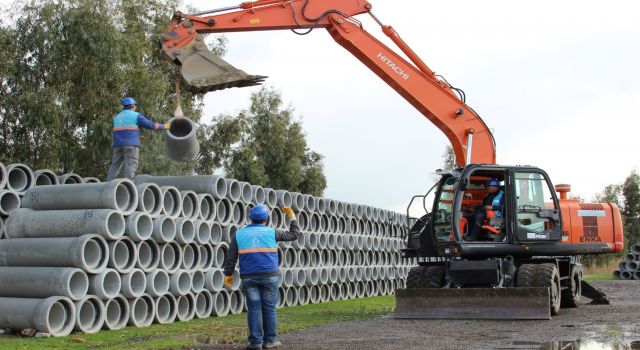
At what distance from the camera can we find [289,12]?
15.4m

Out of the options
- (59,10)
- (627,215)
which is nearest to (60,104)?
(59,10)

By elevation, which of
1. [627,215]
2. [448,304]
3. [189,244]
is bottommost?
[448,304]

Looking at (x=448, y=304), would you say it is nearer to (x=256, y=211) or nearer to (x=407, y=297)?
(x=407, y=297)

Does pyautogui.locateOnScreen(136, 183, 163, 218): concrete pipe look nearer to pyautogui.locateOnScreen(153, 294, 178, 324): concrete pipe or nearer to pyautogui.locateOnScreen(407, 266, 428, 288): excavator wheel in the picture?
pyautogui.locateOnScreen(153, 294, 178, 324): concrete pipe

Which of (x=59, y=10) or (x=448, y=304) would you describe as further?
(x=59, y=10)

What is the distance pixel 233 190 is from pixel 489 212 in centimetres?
517

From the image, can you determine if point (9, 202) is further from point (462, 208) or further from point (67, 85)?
point (67, 85)

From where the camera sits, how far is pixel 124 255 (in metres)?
13.2

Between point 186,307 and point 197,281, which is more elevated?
point 197,281

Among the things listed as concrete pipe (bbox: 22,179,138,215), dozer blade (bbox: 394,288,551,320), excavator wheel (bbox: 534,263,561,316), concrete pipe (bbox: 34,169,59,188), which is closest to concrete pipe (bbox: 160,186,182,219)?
concrete pipe (bbox: 22,179,138,215)

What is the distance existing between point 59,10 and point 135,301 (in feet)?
42.1

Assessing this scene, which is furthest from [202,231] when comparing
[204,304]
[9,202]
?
[9,202]

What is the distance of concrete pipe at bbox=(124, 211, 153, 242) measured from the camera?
Answer: 13008mm

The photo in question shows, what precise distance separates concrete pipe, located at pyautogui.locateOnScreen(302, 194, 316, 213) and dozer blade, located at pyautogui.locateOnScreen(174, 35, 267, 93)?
20.2 ft
